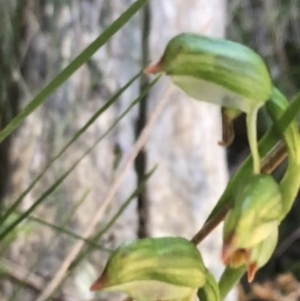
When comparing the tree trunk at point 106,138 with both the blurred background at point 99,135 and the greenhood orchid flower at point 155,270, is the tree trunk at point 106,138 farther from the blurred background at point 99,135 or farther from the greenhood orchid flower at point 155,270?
the greenhood orchid flower at point 155,270

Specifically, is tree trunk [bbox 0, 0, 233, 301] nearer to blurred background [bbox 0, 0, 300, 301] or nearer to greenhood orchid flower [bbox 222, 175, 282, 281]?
blurred background [bbox 0, 0, 300, 301]

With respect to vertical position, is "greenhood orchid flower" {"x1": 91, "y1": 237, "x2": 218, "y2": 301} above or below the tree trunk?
below

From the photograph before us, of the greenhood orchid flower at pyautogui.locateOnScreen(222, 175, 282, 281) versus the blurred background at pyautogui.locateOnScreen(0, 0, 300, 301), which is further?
the blurred background at pyautogui.locateOnScreen(0, 0, 300, 301)

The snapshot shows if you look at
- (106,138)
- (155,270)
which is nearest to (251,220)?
(155,270)

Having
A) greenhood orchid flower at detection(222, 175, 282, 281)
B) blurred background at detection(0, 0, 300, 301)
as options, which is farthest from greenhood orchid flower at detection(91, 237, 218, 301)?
blurred background at detection(0, 0, 300, 301)

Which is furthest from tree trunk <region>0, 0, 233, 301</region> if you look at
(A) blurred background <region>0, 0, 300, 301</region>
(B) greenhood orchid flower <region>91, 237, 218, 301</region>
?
(B) greenhood orchid flower <region>91, 237, 218, 301</region>

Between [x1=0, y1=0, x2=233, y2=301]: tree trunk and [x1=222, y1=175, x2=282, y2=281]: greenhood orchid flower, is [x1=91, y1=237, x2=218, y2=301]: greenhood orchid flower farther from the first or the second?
[x1=0, y1=0, x2=233, y2=301]: tree trunk

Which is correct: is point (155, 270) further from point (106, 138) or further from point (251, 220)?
point (106, 138)

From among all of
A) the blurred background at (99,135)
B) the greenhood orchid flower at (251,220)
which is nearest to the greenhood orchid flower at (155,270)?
the greenhood orchid flower at (251,220)
